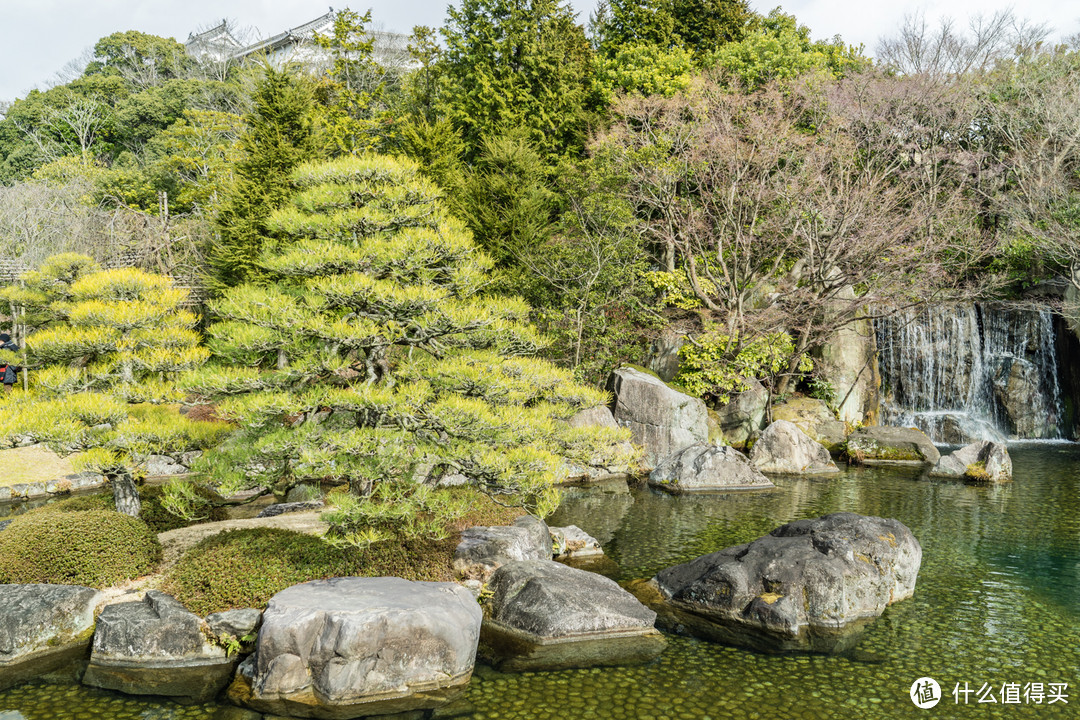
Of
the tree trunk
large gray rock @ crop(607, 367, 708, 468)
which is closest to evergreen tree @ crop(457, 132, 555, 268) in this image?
large gray rock @ crop(607, 367, 708, 468)

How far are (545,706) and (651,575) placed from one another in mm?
4120

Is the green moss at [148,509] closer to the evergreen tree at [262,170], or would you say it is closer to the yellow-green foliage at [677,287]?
the evergreen tree at [262,170]

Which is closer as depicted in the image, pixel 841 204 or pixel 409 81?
pixel 841 204

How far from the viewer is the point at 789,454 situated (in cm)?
1891

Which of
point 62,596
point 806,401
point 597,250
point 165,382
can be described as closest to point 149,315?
point 165,382

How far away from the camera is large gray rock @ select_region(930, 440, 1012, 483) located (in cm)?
1700

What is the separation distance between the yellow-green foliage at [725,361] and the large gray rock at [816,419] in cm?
127

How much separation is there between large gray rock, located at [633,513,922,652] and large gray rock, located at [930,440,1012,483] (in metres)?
9.16

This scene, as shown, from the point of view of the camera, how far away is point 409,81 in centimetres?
3303

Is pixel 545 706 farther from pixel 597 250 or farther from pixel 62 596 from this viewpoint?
pixel 597 250

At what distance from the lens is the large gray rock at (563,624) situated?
25.3 feet

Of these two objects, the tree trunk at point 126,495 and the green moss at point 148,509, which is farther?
the green moss at point 148,509

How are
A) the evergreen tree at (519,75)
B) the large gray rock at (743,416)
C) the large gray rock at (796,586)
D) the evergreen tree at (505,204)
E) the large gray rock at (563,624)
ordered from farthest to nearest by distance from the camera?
1. the evergreen tree at (519,75)
2. the evergreen tree at (505,204)
3. the large gray rock at (743,416)
4. the large gray rock at (796,586)
5. the large gray rock at (563,624)

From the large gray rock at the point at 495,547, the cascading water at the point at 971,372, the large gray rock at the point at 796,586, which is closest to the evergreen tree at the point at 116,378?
the large gray rock at the point at 495,547
